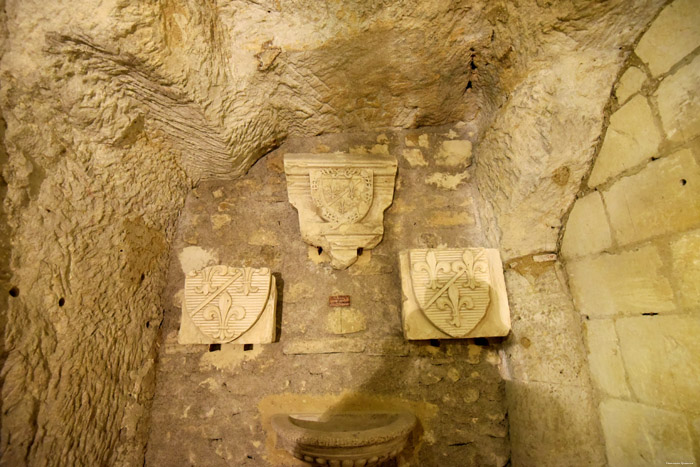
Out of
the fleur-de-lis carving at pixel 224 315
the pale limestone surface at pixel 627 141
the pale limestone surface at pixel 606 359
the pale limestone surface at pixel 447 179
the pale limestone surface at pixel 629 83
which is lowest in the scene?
the pale limestone surface at pixel 606 359

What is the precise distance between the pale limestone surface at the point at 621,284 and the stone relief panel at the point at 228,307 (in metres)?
1.57

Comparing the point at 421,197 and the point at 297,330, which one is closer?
the point at 297,330

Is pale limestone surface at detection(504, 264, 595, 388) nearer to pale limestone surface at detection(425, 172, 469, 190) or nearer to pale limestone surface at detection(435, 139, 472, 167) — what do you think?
pale limestone surface at detection(425, 172, 469, 190)

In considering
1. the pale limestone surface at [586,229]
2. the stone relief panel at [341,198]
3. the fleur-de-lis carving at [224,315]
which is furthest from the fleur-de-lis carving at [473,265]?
the fleur-de-lis carving at [224,315]

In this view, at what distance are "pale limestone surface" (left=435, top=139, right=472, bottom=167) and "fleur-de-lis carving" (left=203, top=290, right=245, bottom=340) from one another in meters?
1.56

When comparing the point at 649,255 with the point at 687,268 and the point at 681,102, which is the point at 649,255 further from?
the point at 681,102

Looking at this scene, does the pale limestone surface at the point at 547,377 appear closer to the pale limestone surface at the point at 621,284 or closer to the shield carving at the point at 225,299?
the pale limestone surface at the point at 621,284

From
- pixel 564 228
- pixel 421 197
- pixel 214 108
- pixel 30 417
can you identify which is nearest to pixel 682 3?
pixel 564 228

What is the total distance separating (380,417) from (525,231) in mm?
1290

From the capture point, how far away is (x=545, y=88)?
1.74 metres

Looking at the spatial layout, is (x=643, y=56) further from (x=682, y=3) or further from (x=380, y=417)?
(x=380, y=417)

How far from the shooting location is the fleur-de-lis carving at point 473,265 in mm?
1849

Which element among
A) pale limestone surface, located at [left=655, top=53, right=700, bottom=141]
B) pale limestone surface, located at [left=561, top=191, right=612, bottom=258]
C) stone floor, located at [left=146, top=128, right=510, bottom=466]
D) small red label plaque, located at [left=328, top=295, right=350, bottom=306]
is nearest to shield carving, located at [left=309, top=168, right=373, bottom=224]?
stone floor, located at [left=146, top=128, right=510, bottom=466]

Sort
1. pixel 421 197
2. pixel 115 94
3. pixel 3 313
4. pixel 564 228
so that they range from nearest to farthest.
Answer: pixel 3 313
pixel 115 94
pixel 564 228
pixel 421 197
